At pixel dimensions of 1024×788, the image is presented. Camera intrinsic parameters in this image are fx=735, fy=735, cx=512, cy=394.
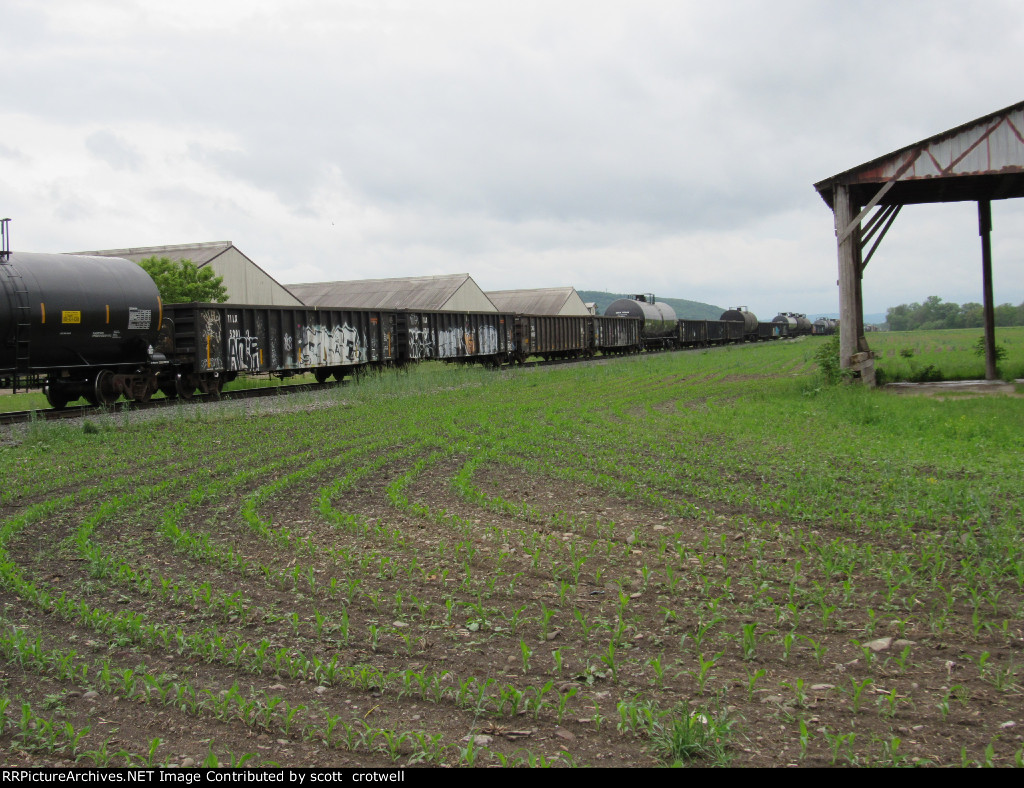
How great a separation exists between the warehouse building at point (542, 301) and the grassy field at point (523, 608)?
74933mm

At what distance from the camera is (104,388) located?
55.6 feet

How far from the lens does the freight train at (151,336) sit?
49.0 ft

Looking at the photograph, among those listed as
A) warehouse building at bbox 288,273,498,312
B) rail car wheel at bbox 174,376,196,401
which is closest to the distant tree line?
warehouse building at bbox 288,273,498,312

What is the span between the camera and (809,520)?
21.0 ft

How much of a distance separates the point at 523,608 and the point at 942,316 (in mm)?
175348

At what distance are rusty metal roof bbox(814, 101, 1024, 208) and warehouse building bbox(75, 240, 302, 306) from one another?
110 feet

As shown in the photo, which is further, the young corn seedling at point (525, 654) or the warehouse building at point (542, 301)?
the warehouse building at point (542, 301)

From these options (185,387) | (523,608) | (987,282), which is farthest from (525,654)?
(987,282)

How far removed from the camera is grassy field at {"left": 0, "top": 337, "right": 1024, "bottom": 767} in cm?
326

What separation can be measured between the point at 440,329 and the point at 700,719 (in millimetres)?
27665

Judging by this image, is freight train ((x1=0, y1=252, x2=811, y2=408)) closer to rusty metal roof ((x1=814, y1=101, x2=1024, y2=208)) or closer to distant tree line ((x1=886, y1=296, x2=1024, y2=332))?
rusty metal roof ((x1=814, y1=101, x2=1024, y2=208))

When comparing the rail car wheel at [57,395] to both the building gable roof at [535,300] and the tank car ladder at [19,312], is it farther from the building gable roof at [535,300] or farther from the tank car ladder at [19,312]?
the building gable roof at [535,300]

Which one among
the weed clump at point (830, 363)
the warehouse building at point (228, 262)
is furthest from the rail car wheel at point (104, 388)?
the warehouse building at point (228, 262)
